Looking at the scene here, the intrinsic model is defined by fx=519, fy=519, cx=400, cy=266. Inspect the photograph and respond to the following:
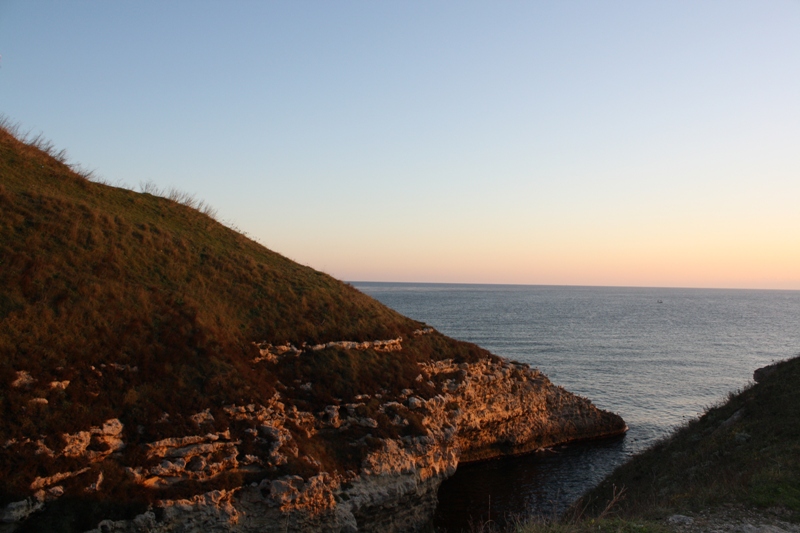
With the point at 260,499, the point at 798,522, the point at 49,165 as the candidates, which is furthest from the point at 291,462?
the point at 49,165

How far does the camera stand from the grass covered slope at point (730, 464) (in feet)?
51.0

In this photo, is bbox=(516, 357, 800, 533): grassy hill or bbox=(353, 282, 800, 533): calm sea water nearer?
bbox=(516, 357, 800, 533): grassy hill

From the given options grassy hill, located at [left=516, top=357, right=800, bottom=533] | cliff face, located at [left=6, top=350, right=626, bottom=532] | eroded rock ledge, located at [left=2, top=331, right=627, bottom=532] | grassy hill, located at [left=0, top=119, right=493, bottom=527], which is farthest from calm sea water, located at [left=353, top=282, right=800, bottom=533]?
grassy hill, located at [left=0, top=119, right=493, bottom=527]

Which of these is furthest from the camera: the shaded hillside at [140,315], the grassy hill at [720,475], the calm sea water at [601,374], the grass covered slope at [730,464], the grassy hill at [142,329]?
the calm sea water at [601,374]

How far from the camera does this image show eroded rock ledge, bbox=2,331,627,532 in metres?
17.0

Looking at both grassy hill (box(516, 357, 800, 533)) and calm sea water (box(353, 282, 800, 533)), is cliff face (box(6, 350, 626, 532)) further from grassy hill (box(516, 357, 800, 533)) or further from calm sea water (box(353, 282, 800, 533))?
grassy hill (box(516, 357, 800, 533))

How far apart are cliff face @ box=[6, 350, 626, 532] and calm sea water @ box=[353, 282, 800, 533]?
7.51ft

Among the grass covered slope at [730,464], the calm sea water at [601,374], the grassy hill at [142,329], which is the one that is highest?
the grassy hill at [142,329]

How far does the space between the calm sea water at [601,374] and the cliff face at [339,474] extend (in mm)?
2290

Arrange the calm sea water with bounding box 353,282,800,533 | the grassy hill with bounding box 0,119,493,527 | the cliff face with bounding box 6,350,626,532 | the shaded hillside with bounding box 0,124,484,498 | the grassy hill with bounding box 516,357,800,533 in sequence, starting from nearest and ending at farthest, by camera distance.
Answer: the grassy hill with bounding box 516,357,800,533, the cliff face with bounding box 6,350,626,532, the grassy hill with bounding box 0,119,493,527, the shaded hillside with bounding box 0,124,484,498, the calm sea water with bounding box 353,282,800,533

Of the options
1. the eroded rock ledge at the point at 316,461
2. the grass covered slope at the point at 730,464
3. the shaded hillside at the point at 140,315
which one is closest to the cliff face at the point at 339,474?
the eroded rock ledge at the point at 316,461

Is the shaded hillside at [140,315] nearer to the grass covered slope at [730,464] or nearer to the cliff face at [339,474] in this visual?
the cliff face at [339,474]

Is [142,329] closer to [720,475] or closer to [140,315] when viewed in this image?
[140,315]

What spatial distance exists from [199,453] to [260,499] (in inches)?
108
